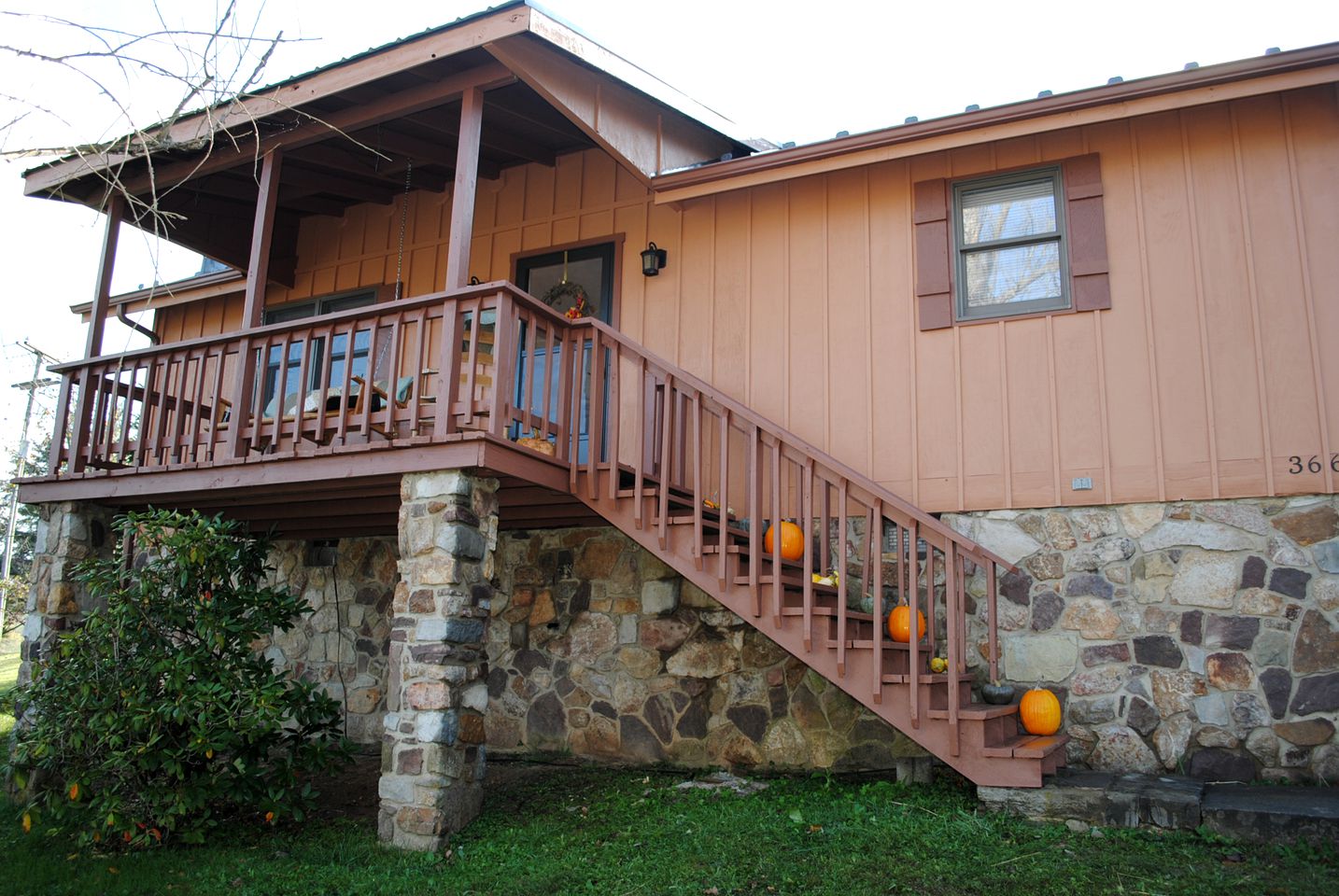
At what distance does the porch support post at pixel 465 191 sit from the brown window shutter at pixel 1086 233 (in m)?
3.86

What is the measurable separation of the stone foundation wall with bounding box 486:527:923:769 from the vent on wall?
1.88 metres

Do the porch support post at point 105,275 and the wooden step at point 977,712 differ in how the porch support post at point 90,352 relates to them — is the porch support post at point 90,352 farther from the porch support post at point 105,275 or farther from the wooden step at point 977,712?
the wooden step at point 977,712

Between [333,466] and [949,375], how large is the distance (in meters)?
4.06

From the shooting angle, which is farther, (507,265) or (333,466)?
(507,265)

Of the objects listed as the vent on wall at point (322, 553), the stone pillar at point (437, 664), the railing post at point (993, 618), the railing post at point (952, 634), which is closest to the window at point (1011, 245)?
the railing post at point (993, 618)

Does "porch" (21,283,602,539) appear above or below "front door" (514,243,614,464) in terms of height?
below

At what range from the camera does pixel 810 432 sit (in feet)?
23.2

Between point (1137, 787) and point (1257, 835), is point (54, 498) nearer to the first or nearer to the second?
point (1137, 787)


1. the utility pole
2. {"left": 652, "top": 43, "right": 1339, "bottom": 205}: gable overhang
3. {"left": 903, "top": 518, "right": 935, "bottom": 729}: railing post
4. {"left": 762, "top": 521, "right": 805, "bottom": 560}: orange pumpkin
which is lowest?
{"left": 903, "top": 518, "right": 935, "bottom": 729}: railing post

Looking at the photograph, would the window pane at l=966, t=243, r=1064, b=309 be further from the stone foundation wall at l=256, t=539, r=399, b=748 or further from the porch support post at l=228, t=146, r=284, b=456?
the stone foundation wall at l=256, t=539, r=399, b=748

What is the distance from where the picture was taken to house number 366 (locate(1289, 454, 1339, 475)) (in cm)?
572

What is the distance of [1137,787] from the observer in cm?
508

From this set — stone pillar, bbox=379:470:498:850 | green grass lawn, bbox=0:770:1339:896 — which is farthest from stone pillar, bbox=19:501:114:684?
stone pillar, bbox=379:470:498:850

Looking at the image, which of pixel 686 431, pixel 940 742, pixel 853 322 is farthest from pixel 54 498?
pixel 940 742
